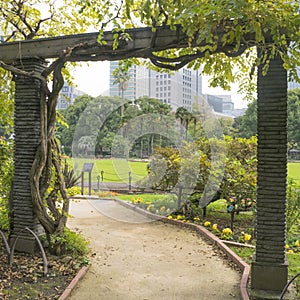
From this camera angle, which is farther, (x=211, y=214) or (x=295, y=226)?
(x=211, y=214)

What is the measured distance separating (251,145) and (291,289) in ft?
15.2

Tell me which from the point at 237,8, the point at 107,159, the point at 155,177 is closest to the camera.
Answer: the point at 237,8

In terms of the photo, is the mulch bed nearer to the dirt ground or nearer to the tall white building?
the dirt ground

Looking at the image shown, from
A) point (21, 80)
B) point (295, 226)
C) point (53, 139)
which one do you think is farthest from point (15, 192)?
point (295, 226)

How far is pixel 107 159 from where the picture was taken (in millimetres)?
10523

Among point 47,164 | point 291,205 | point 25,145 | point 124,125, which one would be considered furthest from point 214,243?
point 124,125

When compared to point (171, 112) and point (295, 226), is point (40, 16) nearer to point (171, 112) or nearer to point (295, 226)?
point (171, 112)

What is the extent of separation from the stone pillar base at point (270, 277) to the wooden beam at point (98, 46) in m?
2.15

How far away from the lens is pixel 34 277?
159 inches

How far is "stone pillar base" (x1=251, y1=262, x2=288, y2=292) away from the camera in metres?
3.74

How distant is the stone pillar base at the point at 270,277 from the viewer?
3.74 m

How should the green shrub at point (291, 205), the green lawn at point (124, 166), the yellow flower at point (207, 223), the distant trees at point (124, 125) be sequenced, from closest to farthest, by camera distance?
the green shrub at point (291, 205)
the yellow flower at point (207, 223)
the distant trees at point (124, 125)
the green lawn at point (124, 166)

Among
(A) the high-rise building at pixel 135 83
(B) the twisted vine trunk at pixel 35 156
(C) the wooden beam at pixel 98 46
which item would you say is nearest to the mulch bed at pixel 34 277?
(B) the twisted vine trunk at pixel 35 156

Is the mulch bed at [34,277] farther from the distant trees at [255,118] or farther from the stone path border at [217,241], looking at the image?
the distant trees at [255,118]
